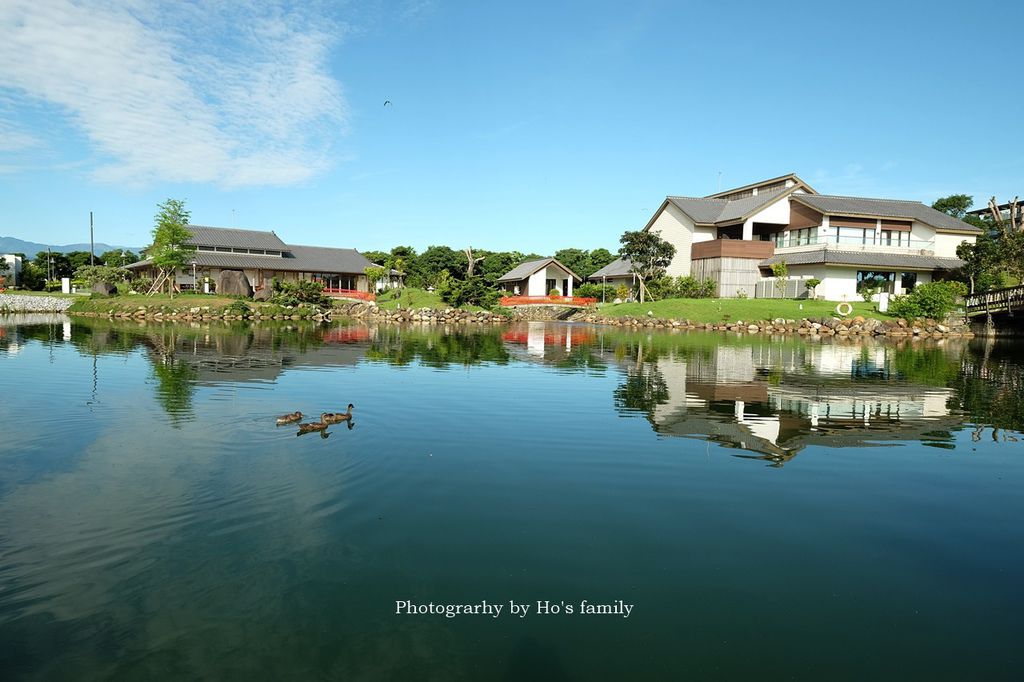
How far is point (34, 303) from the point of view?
55781mm

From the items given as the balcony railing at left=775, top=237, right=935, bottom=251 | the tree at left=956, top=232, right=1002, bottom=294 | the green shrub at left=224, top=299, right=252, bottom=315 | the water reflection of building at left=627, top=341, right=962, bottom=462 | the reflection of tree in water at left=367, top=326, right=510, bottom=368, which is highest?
the balcony railing at left=775, top=237, right=935, bottom=251

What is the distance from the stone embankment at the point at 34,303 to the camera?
54125 mm

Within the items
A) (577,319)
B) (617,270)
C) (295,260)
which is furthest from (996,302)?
(295,260)

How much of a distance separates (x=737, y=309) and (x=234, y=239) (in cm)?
4981

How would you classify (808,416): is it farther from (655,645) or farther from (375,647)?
(375,647)

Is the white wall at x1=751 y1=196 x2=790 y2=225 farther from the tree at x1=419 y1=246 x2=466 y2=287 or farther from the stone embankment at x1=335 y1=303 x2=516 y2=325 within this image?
the tree at x1=419 y1=246 x2=466 y2=287

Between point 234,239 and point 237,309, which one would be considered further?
point 234,239

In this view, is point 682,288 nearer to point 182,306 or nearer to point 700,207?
point 700,207

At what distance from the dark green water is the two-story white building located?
38.3 meters

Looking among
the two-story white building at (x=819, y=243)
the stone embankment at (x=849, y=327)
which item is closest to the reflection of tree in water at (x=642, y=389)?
the stone embankment at (x=849, y=327)

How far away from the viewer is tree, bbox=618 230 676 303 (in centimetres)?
5275

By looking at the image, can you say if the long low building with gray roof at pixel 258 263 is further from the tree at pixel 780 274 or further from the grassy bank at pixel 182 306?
the tree at pixel 780 274

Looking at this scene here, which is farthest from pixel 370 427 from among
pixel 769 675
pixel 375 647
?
pixel 769 675

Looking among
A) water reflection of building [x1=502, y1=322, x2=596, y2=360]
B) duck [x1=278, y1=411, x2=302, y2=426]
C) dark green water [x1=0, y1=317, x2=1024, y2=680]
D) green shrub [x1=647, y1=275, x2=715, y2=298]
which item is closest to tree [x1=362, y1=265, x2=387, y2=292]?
green shrub [x1=647, y1=275, x2=715, y2=298]
